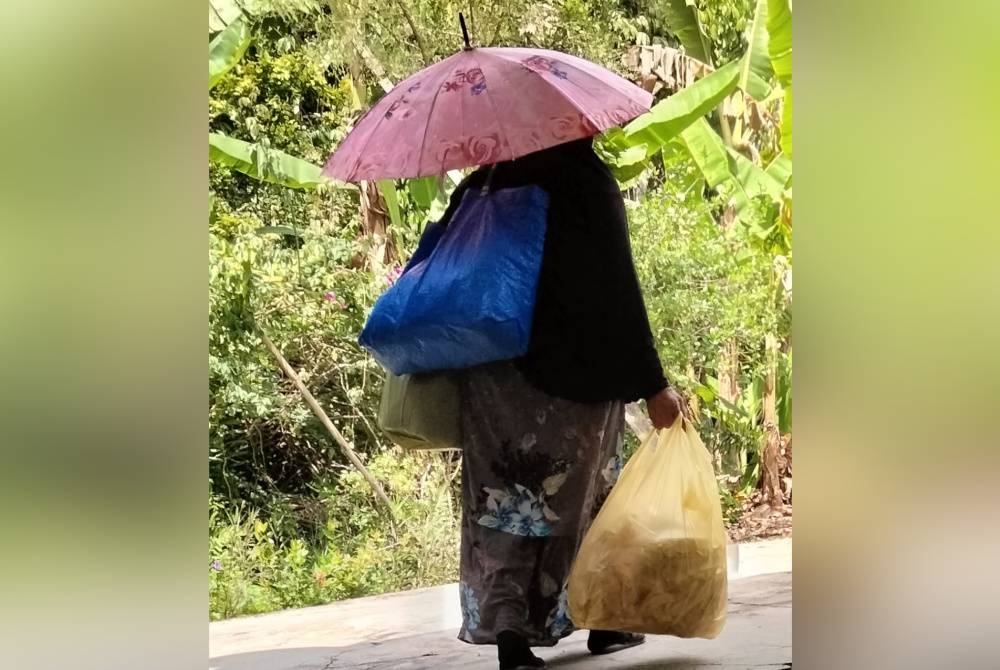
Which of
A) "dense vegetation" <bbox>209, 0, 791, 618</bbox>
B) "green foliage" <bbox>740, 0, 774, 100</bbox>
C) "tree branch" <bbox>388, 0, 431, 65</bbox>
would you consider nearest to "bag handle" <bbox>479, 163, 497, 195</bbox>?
"dense vegetation" <bbox>209, 0, 791, 618</bbox>

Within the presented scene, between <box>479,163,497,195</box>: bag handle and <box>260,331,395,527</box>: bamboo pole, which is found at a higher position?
<box>479,163,497,195</box>: bag handle

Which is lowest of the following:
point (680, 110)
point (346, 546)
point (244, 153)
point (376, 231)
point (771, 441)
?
point (346, 546)

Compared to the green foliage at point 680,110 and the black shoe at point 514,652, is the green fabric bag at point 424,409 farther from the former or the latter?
the green foliage at point 680,110

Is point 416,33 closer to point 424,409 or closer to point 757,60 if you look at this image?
point 424,409

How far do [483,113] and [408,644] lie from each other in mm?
1612

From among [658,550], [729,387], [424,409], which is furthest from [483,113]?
[729,387]

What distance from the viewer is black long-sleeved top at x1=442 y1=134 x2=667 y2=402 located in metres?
3.48

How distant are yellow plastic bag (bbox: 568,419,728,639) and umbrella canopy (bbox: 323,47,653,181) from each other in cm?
91

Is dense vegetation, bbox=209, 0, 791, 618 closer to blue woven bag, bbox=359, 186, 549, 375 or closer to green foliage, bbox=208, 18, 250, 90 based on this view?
green foliage, bbox=208, 18, 250, 90

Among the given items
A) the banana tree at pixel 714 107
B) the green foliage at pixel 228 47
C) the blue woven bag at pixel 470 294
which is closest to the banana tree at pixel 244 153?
the green foliage at pixel 228 47

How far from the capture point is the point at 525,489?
3547 mm
